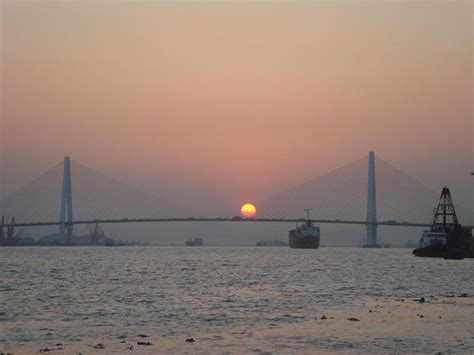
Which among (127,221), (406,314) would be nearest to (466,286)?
(406,314)

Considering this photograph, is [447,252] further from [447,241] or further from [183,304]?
[183,304]

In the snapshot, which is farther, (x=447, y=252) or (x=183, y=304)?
(x=447, y=252)

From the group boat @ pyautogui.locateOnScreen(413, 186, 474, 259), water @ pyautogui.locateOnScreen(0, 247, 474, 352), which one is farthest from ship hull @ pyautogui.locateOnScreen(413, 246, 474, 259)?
water @ pyautogui.locateOnScreen(0, 247, 474, 352)

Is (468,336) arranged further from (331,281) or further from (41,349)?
(331,281)

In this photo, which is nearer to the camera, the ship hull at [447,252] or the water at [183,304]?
the water at [183,304]

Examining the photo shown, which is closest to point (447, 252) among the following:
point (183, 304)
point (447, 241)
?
point (447, 241)

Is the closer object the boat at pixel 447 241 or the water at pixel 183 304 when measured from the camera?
the water at pixel 183 304

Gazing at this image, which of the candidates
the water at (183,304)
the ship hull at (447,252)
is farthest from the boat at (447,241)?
the water at (183,304)

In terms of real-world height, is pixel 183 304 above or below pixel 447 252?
below

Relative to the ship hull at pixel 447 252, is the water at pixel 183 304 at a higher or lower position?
lower

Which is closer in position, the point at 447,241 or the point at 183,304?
the point at 183,304

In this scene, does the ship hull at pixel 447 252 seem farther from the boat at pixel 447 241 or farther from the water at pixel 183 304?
the water at pixel 183 304

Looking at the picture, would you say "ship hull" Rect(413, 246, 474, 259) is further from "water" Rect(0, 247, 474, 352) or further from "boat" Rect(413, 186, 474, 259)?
"water" Rect(0, 247, 474, 352)
